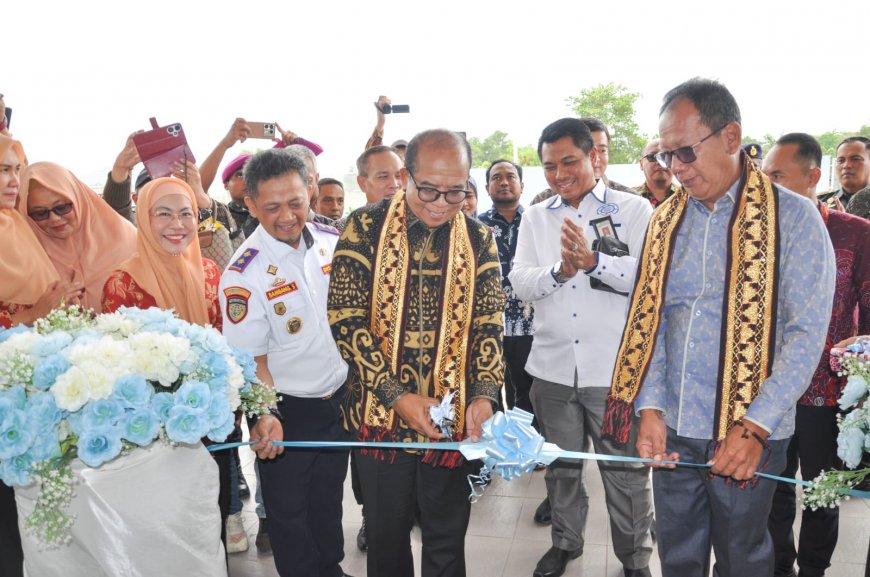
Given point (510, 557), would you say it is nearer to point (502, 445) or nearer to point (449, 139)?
point (502, 445)

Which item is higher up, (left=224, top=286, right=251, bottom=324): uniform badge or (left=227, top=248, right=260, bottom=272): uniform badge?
(left=227, top=248, right=260, bottom=272): uniform badge

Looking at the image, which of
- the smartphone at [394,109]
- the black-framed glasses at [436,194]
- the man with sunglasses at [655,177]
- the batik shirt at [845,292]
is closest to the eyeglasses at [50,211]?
the black-framed glasses at [436,194]

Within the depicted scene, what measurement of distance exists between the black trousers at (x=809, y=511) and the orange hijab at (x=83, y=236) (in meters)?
2.82

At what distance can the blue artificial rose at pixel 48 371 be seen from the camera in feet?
4.91

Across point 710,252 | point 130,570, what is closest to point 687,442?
point 710,252

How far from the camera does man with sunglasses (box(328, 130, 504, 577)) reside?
197cm

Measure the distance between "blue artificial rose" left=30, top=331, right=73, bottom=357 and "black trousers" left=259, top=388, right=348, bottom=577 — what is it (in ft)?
3.13

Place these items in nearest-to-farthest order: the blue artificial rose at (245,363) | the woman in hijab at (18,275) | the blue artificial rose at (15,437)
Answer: the blue artificial rose at (15,437) < the blue artificial rose at (245,363) < the woman in hijab at (18,275)

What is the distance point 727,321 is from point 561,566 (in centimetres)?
157

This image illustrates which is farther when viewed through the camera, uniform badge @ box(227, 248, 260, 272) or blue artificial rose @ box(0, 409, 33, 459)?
uniform badge @ box(227, 248, 260, 272)

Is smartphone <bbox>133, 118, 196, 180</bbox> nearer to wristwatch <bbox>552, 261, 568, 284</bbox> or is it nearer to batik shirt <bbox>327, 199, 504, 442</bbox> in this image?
batik shirt <bbox>327, 199, 504, 442</bbox>

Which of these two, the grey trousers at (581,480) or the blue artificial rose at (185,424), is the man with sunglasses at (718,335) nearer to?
the grey trousers at (581,480)

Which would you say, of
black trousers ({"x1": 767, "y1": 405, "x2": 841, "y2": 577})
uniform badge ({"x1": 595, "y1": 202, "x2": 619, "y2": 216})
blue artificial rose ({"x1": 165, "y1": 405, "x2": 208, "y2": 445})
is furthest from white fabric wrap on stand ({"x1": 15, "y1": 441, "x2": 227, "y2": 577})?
black trousers ({"x1": 767, "y1": 405, "x2": 841, "y2": 577})

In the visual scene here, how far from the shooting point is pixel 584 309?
2682mm
